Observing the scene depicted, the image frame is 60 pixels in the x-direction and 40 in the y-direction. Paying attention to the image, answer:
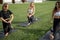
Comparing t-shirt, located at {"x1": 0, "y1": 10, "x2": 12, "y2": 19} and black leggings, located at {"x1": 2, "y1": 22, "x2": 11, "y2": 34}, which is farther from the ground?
t-shirt, located at {"x1": 0, "y1": 10, "x2": 12, "y2": 19}

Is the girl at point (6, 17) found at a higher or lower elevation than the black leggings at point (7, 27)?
higher

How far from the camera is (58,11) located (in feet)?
30.0

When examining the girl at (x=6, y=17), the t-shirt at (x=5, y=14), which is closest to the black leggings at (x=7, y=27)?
the girl at (x=6, y=17)

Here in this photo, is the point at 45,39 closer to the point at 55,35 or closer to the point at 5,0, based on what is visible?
the point at 55,35

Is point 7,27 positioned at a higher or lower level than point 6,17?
lower

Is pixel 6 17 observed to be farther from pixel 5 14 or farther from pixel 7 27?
pixel 7 27

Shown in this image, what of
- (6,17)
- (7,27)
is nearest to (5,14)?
(6,17)

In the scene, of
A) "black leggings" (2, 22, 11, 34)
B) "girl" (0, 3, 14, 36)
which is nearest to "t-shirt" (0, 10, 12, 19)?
"girl" (0, 3, 14, 36)

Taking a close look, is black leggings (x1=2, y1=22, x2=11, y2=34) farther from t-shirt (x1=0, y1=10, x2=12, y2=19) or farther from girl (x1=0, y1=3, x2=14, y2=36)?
t-shirt (x1=0, y1=10, x2=12, y2=19)

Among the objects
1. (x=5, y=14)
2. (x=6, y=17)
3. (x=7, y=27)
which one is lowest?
(x=7, y=27)

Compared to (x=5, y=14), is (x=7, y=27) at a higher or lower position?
lower

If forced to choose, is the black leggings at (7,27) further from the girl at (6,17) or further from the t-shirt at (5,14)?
the t-shirt at (5,14)

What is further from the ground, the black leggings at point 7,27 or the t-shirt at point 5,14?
the t-shirt at point 5,14

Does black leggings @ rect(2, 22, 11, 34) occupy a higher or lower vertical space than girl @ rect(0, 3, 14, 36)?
lower
